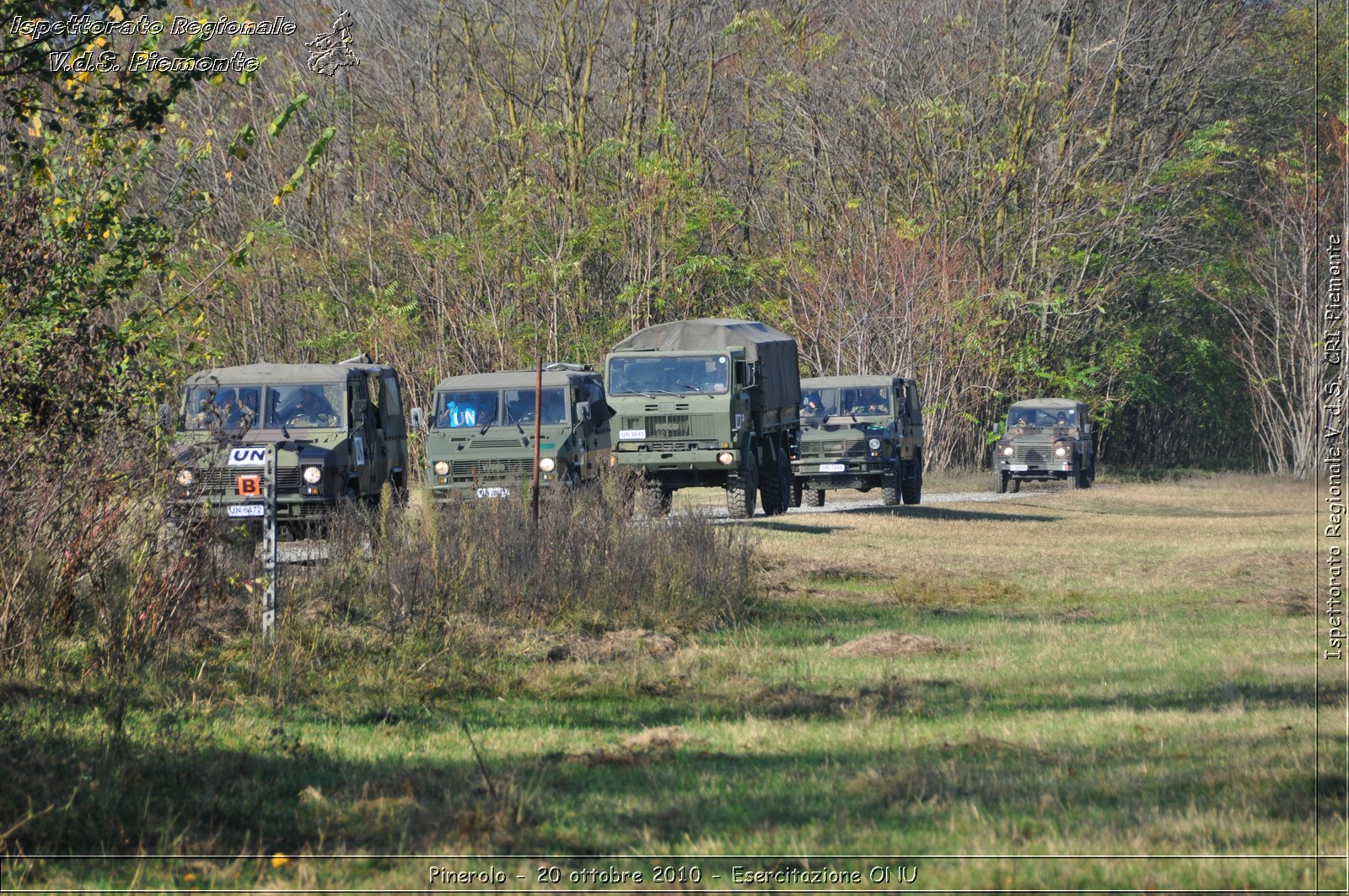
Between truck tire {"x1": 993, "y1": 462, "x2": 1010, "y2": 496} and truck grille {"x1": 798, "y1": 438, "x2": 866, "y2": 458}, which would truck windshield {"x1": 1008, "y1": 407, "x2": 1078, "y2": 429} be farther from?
truck grille {"x1": 798, "y1": 438, "x2": 866, "y2": 458}

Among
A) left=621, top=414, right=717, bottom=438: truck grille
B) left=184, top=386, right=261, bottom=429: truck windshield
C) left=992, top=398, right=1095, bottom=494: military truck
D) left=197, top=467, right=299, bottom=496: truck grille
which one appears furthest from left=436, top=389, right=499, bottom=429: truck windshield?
left=992, top=398, right=1095, bottom=494: military truck

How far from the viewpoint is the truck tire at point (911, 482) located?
1156 inches

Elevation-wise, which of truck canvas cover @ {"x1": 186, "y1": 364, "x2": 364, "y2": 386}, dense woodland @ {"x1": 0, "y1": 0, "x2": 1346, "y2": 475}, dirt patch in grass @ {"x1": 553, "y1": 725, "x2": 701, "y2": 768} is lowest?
dirt patch in grass @ {"x1": 553, "y1": 725, "x2": 701, "y2": 768}

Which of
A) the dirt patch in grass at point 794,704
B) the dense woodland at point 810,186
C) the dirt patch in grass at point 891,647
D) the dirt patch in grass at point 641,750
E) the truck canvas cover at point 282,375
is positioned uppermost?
the dense woodland at point 810,186

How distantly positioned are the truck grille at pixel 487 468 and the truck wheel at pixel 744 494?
4009 mm

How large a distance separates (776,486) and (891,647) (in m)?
14.0

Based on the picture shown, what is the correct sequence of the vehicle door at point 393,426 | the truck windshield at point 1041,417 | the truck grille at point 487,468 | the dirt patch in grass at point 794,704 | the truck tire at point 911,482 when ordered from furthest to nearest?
the truck windshield at point 1041,417
the truck tire at point 911,482
the vehicle door at point 393,426
the truck grille at point 487,468
the dirt patch in grass at point 794,704

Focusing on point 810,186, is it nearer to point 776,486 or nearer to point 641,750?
point 776,486

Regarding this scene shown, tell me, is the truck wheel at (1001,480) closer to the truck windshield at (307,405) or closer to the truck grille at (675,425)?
the truck grille at (675,425)

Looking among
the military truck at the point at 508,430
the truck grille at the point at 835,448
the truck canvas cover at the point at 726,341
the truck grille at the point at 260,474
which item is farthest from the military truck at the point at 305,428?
the truck grille at the point at 835,448

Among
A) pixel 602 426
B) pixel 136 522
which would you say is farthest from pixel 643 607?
pixel 602 426

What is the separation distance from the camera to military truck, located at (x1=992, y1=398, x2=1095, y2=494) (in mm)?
36469

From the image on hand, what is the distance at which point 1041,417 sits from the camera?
37.7 meters

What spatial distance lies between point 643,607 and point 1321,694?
5.46 m
